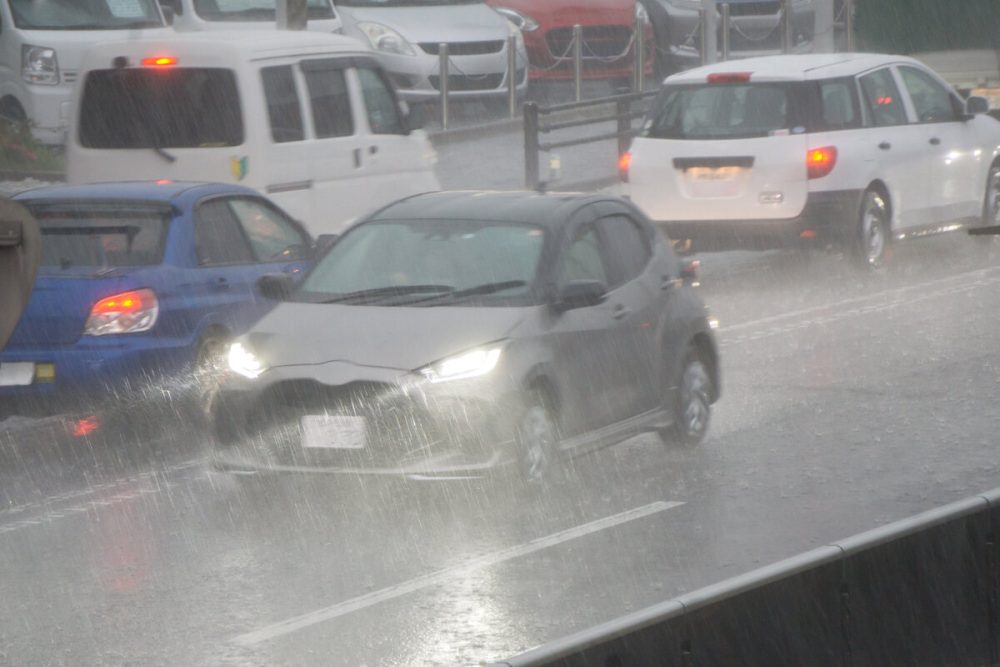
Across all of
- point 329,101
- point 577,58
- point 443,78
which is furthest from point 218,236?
point 577,58

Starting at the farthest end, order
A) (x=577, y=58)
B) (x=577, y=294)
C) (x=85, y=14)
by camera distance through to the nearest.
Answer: (x=577, y=58) → (x=85, y=14) → (x=577, y=294)

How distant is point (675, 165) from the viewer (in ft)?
55.5

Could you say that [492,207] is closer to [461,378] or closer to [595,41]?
[461,378]

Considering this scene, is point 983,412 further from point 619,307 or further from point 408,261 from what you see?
point 408,261

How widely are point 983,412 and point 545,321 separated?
3273mm

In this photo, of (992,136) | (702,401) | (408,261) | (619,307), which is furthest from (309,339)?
(992,136)

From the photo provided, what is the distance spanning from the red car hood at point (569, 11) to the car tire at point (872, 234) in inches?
501

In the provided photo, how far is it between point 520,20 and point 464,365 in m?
21.4

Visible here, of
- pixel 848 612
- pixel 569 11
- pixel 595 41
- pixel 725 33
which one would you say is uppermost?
pixel 848 612

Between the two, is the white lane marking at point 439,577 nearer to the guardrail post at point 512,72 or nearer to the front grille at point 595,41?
the guardrail post at point 512,72

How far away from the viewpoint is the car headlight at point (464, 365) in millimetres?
8664

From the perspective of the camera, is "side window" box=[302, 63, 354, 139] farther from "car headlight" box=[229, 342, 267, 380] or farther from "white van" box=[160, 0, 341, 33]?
"white van" box=[160, 0, 341, 33]

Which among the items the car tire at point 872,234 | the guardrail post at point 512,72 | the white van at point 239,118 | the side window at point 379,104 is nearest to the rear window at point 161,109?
the white van at point 239,118

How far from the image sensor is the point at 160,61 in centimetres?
1391
